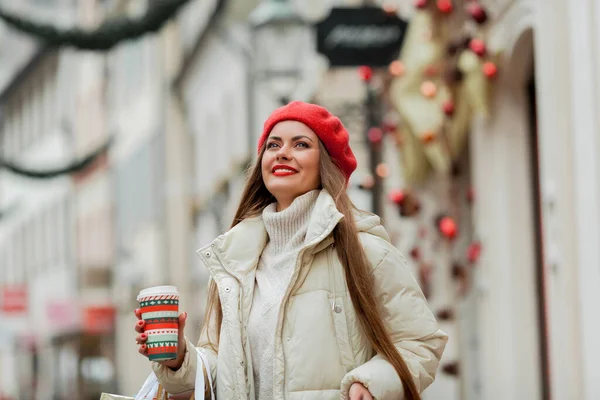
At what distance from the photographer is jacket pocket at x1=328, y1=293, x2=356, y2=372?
177 inches

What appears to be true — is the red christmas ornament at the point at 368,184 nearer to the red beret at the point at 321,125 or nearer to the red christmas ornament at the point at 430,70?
the red christmas ornament at the point at 430,70

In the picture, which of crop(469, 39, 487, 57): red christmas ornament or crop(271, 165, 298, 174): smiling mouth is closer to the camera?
crop(271, 165, 298, 174): smiling mouth

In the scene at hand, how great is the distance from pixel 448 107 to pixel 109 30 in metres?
2.83

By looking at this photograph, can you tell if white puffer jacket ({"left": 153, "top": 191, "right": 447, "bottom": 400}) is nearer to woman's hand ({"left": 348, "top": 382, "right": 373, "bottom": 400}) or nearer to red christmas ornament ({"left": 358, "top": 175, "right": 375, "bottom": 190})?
woman's hand ({"left": 348, "top": 382, "right": 373, "bottom": 400})

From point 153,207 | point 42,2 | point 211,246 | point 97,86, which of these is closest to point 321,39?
point 211,246

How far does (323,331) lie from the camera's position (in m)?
4.50

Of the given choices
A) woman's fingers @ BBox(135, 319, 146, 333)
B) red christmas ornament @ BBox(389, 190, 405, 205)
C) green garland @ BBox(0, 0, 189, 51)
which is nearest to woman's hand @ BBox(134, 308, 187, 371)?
woman's fingers @ BBox(135, 319, 146, 333)

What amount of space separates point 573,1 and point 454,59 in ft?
11.2

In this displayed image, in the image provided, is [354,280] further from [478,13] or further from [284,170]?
[478,13]

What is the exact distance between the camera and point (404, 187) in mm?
14969

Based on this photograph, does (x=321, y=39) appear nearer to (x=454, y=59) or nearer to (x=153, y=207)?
(x=454, y=59)

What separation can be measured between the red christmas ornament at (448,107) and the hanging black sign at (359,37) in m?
0.93

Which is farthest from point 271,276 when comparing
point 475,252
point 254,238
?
point 475,252

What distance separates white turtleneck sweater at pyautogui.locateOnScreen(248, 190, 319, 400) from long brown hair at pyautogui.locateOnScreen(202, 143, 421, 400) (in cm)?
9
